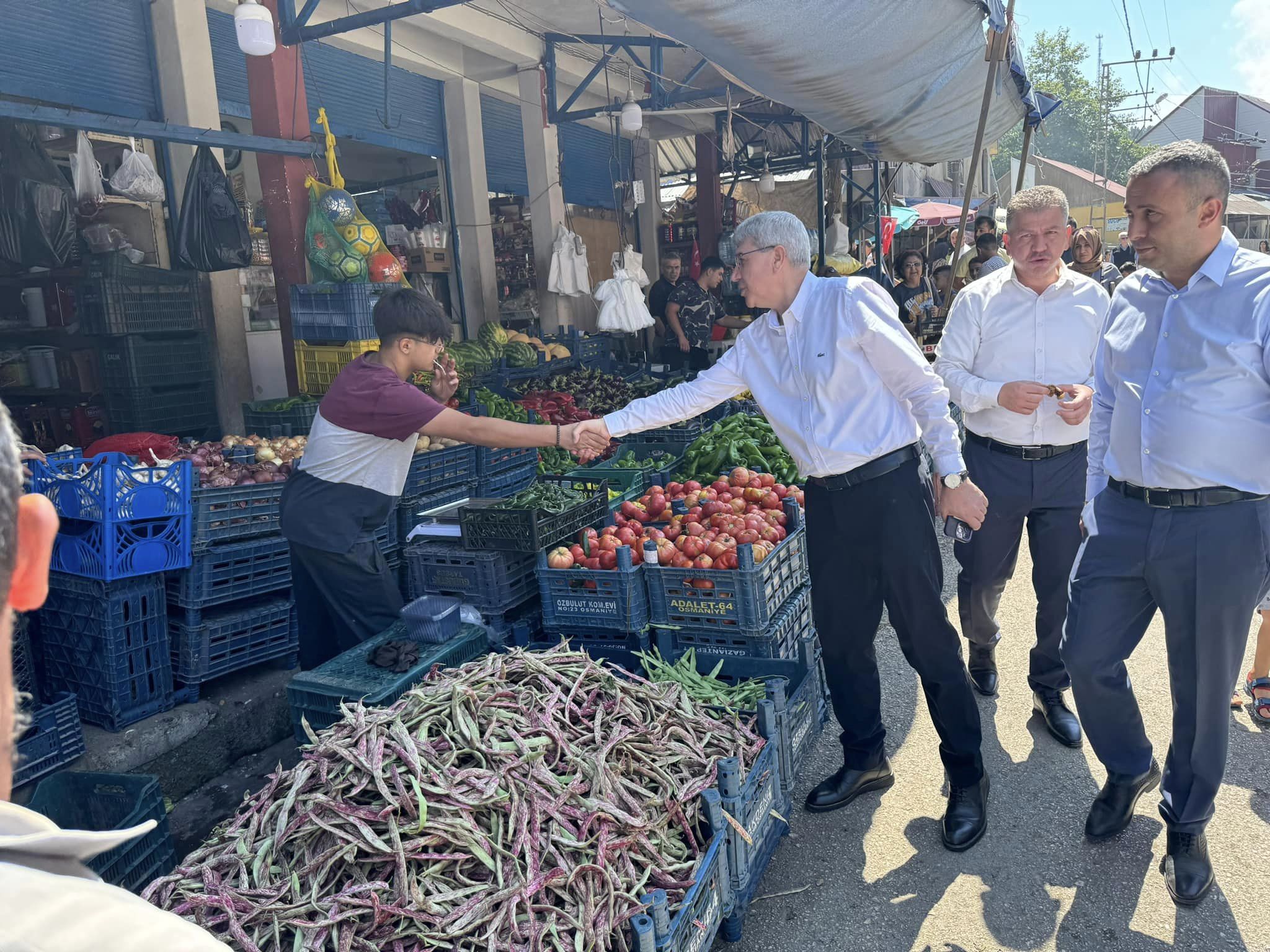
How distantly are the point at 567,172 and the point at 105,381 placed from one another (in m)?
8.10

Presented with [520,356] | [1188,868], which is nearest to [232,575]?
[1188,868]

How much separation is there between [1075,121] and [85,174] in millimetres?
88054

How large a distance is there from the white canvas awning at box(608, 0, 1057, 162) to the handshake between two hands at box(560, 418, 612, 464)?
6.27 feet

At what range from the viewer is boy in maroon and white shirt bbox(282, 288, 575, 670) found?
405 cm

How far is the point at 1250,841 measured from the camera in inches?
137

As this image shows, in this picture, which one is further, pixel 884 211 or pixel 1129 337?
pixel 884 211

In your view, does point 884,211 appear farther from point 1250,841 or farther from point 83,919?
point 83,919

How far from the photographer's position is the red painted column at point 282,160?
23.6ft

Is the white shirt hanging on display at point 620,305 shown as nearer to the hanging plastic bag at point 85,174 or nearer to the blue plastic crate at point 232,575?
the hanging plastic bag at point 85,174

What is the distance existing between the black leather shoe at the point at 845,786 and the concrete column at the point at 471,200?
9.11m

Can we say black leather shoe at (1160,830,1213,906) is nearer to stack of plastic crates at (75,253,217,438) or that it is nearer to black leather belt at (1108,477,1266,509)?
black leather belt at (1108,477,1266,509)

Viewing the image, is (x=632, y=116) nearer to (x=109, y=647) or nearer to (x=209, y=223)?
(x=209, y=223)

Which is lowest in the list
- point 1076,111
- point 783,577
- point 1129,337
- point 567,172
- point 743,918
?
point 743,918

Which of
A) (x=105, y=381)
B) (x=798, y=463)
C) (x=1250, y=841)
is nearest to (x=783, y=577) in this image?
(x=798, y=463)
